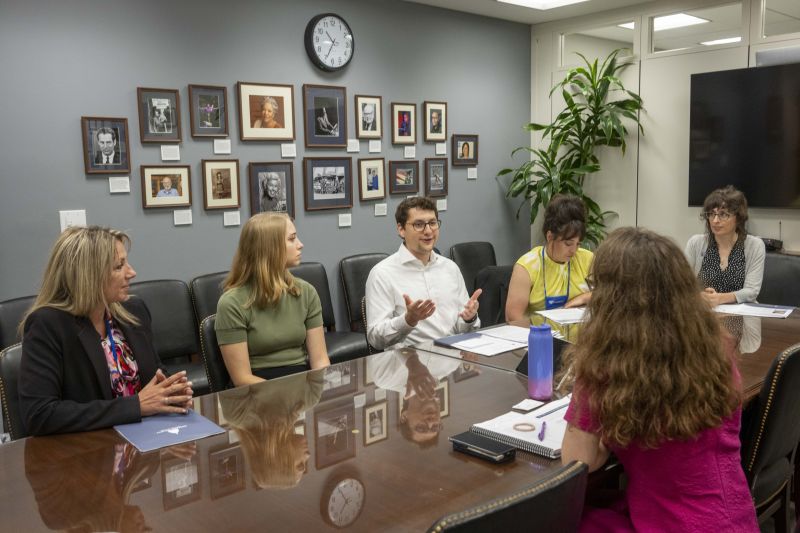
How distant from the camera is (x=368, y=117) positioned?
17.3 ft

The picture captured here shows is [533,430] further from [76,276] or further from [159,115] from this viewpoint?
[159,115]

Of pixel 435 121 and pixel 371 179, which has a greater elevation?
pixel 435 121

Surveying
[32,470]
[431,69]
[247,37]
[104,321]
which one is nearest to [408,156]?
[431,69]

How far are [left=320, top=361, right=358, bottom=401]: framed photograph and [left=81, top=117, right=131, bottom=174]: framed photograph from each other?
230 centimetres

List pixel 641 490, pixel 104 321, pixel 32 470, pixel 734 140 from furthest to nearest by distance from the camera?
pixel 734 140
pixel 104 321
pixel 32 470
pixel 641 490

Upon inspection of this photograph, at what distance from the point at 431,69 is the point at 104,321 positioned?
403 cm

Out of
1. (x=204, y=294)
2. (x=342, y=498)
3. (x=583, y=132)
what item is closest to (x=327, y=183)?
(x=204, y=294)

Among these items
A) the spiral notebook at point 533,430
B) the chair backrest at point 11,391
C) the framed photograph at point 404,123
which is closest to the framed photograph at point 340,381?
the spiral notebook at point 533,430

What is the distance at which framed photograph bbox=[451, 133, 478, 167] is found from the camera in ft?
19.4

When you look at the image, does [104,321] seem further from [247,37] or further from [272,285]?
[247,37]

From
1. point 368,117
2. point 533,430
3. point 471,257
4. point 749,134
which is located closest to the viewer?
point 533,430

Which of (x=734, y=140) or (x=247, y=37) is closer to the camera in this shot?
(x=247, y=37)

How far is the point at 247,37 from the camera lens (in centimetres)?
461

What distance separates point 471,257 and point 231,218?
7.24ft
